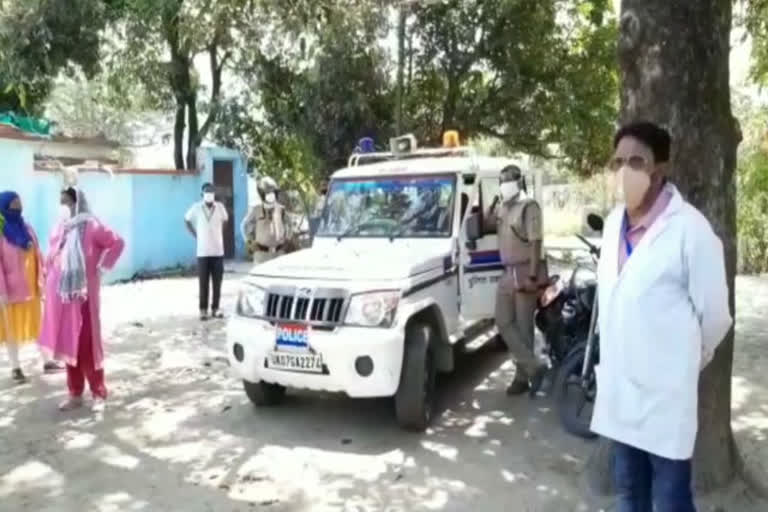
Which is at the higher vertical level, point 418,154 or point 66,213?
point 418,154

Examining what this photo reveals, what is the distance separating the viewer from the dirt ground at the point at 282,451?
4.16 m

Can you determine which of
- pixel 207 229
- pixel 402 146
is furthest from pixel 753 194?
pixel 207 229

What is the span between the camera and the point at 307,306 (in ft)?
16.7

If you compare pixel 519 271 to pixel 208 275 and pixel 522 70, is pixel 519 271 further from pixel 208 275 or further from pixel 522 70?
pixel 522 70

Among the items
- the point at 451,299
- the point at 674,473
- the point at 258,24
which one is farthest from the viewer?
the point at 258,24

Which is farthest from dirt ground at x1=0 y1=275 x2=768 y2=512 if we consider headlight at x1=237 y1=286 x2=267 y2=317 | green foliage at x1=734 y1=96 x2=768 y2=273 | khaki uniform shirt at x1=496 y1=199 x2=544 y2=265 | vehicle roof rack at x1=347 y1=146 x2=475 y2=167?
green foliage at x1=734 y1=96 x2=768 y2=273

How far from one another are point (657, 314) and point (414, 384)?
262cm

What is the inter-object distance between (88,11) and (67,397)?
10.4 meters

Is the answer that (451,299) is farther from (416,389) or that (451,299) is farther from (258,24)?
(258,24)

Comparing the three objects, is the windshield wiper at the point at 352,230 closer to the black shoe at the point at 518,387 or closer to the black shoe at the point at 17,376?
the black shoe at the point at 518,387

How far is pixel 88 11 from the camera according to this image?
14102 millimetres

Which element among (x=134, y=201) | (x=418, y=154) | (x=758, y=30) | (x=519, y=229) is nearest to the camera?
(x=519, y=229)

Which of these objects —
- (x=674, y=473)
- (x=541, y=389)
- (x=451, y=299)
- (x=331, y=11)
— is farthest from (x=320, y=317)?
(x=331, y=11)

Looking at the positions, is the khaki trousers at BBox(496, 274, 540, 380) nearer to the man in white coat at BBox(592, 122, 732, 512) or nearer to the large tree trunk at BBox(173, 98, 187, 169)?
the man in white coat at BBox(592, 122, 732, 512)
